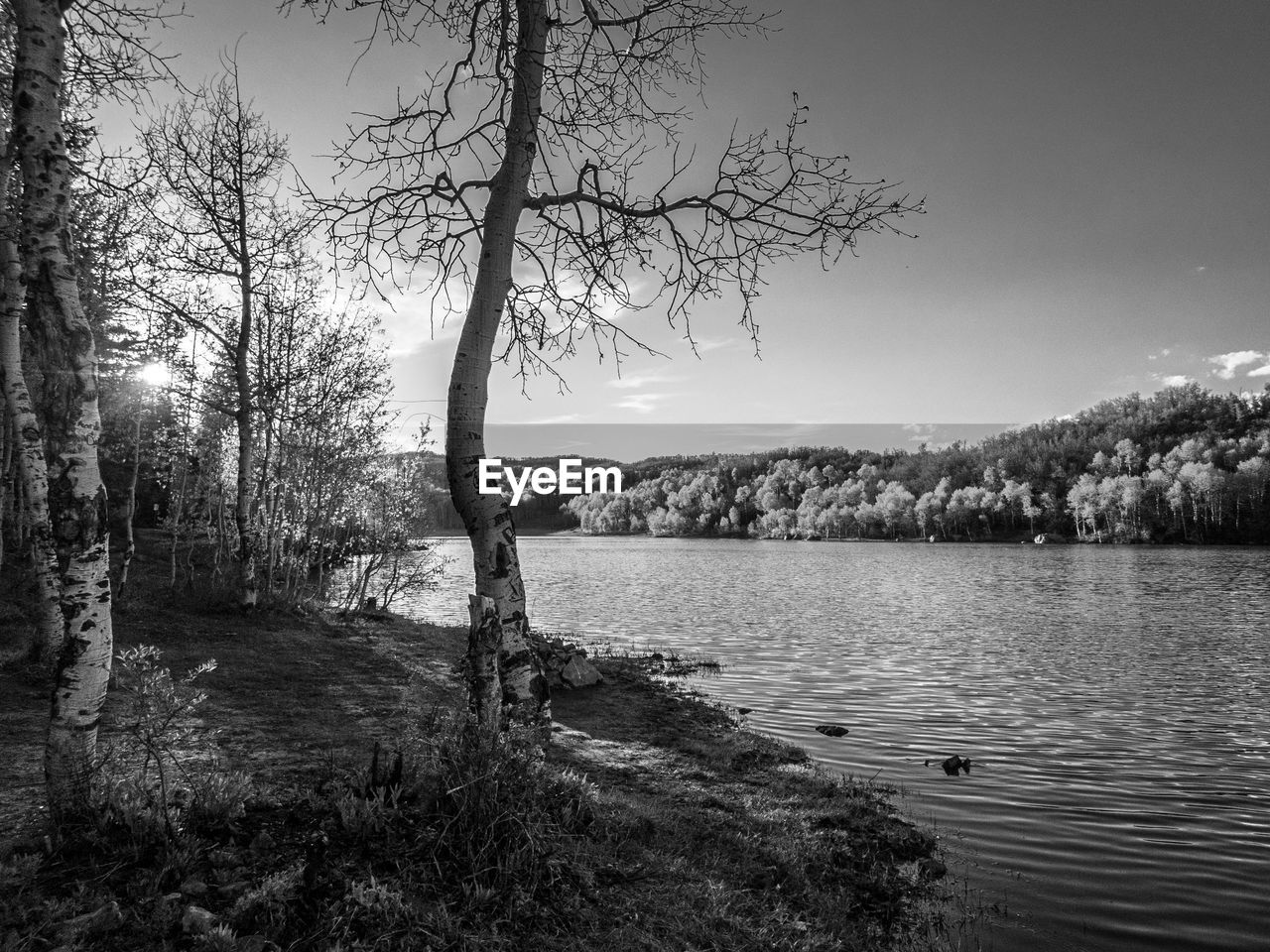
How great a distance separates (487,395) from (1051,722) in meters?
15.9

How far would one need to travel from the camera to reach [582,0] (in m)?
7.73

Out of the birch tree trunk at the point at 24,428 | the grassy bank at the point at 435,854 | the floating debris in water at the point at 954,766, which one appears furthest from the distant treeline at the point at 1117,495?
the birch tree trunk at the point at 24,428

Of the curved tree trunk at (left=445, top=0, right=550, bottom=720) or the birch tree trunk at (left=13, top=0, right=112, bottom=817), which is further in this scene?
the curved tree trunk at (left=445, top=0, right=550, bottom=720)

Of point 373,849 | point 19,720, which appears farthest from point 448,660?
point 373,849

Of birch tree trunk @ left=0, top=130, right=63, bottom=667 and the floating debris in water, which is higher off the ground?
birch tree trunk @ left=0, top=130, right=63, bottom=667

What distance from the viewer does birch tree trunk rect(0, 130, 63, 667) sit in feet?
20.6

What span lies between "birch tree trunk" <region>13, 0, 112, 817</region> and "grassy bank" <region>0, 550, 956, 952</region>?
42 centimetres

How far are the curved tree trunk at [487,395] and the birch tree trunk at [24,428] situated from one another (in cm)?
351

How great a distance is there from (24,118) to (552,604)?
3774cm

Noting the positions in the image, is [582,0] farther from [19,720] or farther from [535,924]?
[19,720]

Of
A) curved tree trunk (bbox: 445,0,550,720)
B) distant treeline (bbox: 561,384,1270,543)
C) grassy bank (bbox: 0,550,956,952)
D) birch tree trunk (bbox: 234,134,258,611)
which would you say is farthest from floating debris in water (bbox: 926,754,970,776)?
distant treeline (bbox: 561,384,1270,543)

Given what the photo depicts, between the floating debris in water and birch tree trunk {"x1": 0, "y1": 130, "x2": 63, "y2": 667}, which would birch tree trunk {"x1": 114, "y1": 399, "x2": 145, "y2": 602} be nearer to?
birch tree trunk {"x1": 0, "y1": 130, "x2": 63, "y2": 667}

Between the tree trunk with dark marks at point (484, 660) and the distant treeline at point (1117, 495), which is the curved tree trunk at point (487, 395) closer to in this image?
the tree trunk with dark marks at point (484, 660)

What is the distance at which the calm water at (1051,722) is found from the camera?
27.5 feet
